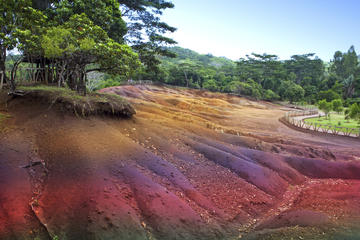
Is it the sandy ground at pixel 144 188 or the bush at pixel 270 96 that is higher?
the bush at pixel 270 96

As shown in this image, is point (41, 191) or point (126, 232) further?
point (41, 191)

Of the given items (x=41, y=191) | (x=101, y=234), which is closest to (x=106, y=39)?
(x=41, y=191)

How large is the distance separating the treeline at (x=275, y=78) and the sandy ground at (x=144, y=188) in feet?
140

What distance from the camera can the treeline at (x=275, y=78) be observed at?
211ft

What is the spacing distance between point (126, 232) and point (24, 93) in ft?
30.6

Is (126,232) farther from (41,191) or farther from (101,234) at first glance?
(41,191)

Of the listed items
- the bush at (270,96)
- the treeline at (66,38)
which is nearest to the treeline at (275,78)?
the bush at (270,96)

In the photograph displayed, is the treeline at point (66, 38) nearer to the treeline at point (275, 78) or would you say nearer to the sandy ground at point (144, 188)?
the sandy ground at point (144, 188)

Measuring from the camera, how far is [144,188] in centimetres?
982

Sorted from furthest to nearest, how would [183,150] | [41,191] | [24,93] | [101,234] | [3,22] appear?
1. [183,150]
2. [24,93]
3. [3,22]
4. [41,191]
5. [101,234]

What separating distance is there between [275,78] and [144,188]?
73446mm

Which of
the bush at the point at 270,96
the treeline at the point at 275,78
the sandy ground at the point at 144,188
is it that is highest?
the treeline at the point at 275,78

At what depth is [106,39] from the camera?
13352mm

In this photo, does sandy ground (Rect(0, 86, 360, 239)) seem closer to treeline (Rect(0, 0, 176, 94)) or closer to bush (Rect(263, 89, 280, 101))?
treeline (Rect(0, 0, 176, 94))
